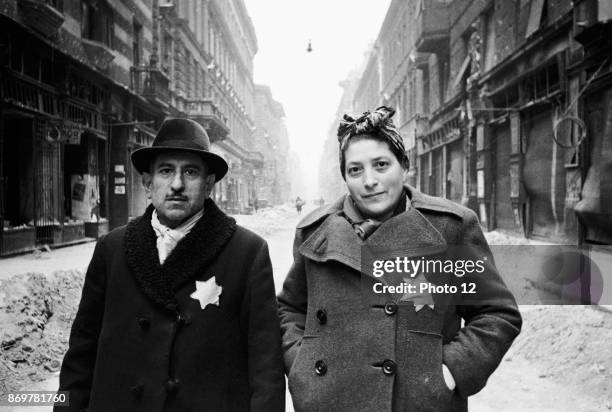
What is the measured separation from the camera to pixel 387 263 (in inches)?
73.4

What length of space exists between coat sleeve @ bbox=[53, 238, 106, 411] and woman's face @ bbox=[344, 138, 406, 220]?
128 centimetres

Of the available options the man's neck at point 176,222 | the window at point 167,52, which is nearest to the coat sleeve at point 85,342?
the man's neck at point 176,222

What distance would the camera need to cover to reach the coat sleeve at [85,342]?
2.07 meters

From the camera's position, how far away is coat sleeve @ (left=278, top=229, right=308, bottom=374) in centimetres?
209

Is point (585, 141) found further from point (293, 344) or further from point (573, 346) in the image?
point (293, 344)

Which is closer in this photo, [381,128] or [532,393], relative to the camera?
[381,128]

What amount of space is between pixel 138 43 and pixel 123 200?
701 centimetres

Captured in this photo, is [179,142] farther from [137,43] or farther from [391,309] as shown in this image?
[137,43]

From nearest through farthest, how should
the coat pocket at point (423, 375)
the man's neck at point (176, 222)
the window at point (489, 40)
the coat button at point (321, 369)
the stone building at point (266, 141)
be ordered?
the coat pocket at point (423, 375), the coat button at point (321, 369), the man's neck at point (176, 222), the window at point (489, 40), the stone building at point (266, 141)

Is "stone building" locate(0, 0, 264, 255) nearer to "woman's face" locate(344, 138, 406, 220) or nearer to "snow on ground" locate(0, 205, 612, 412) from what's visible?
"snow on ground" locate(0, 205, 612, 412)

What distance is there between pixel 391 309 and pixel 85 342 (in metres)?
1.41

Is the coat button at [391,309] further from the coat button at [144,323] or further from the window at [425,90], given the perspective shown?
the window at [425,90]

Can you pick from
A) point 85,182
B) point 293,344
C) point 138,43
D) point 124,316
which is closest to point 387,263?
point 293,344

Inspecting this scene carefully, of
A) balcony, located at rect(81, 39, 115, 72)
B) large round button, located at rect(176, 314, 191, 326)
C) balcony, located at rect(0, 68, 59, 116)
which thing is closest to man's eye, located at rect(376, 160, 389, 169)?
large round button, located at rect(176, 314, 191, 326)
